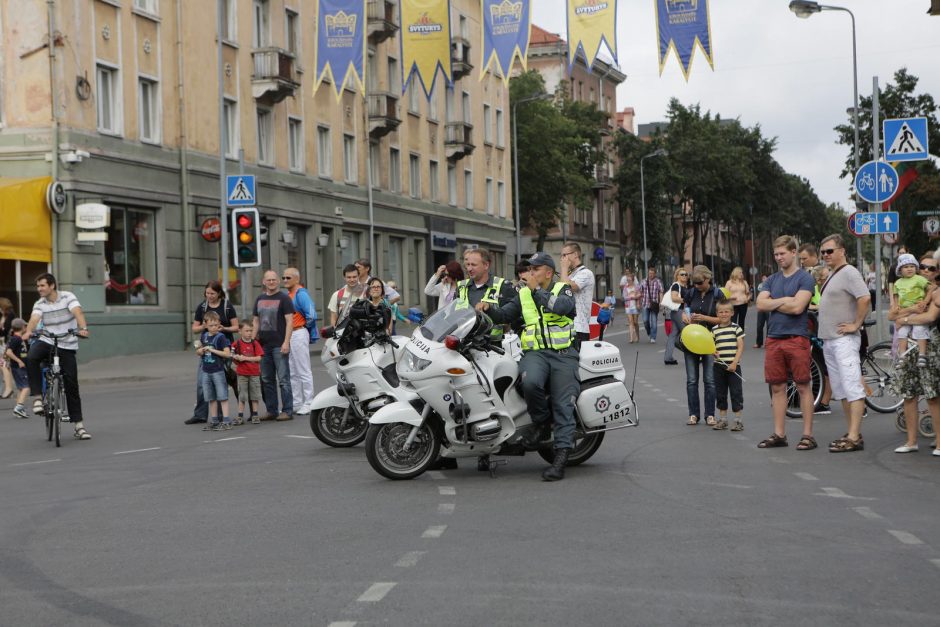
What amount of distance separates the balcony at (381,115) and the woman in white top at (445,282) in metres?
31.2

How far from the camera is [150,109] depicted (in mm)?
32094

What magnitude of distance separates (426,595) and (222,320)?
10.3m

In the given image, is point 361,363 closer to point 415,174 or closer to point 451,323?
point 451,323

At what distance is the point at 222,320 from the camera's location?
15984 millimetres

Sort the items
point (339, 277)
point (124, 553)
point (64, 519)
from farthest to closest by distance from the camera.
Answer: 1. point (339, 277)
2. point (64, 519)
3. point (124, 553)

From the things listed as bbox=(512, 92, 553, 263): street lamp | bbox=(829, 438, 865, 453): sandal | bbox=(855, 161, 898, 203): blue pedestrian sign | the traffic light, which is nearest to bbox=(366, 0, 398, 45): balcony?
bbox=(512, 92, 553, 263): street lamp

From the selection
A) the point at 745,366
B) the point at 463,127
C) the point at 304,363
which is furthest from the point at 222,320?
the point at 463,127

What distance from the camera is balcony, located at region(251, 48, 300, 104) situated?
121ft

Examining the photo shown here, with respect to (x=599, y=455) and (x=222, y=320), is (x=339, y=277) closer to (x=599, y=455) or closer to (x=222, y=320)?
(x=222, y=320)

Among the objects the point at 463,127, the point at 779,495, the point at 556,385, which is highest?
the point at 463,127

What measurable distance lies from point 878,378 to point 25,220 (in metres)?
18.7

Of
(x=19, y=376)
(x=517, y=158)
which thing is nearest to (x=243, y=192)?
(x=19, y=376)

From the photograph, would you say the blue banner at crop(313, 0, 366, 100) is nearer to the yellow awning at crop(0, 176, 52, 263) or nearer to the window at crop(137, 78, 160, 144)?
the window at crop(137, 78, 160, 144)

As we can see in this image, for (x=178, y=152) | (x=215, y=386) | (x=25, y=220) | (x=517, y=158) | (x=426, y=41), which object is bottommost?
(x=215, y=386)
